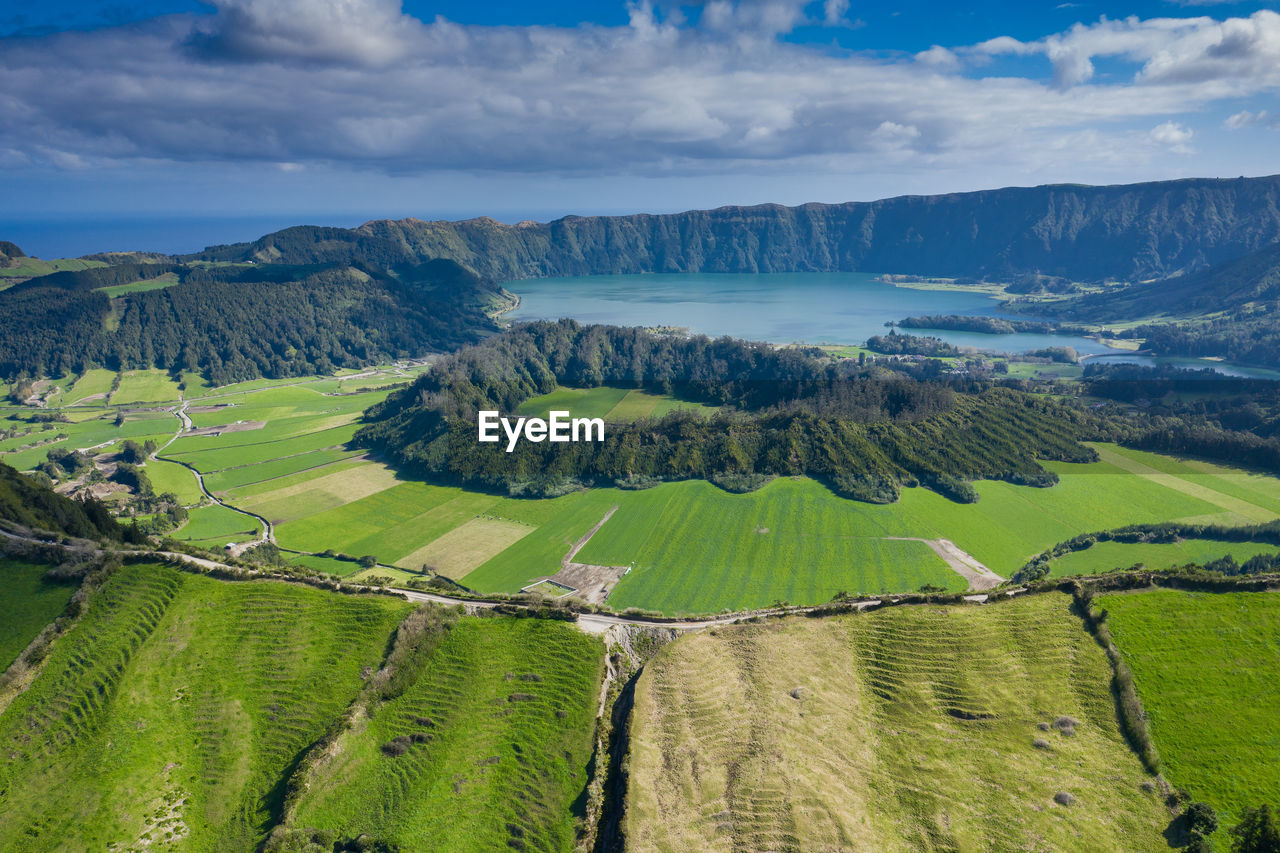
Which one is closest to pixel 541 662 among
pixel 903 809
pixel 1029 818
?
pixel 903 809

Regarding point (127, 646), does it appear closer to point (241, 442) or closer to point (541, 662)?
point (541, 662)

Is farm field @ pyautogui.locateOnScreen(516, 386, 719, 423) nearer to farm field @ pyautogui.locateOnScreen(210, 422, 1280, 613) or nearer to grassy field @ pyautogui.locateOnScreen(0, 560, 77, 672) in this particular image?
farm field @ pyautogui.locateOnScreen(210, 422, 1280, 613)

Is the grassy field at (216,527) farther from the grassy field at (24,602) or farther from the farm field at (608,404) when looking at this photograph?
the farm field at (608,404)

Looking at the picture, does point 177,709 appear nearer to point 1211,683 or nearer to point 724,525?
point 724,525

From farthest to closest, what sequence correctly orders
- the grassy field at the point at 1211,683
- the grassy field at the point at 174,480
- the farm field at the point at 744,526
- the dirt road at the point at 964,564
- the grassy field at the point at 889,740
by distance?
the grassy field at the point at 174,480 < the farm field at the point at 744,526 < the dirt road at the point at 964,564 < the grassy field at the point at 1211,683 < the grassy field at the point at 889,740

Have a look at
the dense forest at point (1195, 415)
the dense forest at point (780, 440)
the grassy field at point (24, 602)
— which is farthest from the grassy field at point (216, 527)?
the dense forest at point (1195, 415)

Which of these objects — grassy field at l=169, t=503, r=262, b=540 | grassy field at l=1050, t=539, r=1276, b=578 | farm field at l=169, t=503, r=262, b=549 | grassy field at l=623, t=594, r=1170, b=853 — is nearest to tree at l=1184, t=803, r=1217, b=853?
grassy field at l=623, t=594, r=1170, b=853
